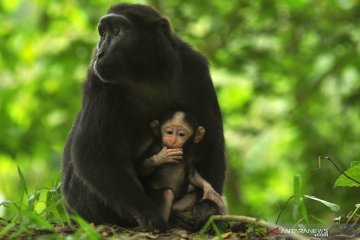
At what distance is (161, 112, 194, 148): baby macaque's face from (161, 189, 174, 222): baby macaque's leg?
0.32m

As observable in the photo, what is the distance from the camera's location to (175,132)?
15.7ft

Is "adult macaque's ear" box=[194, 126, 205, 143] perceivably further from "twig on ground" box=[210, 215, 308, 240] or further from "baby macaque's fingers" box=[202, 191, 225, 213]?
"twig on ground" box=[210, 215, 308, 240]

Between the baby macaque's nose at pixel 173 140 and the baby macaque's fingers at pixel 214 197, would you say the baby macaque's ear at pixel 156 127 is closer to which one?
the baby macaque's nose at pixel 173 140

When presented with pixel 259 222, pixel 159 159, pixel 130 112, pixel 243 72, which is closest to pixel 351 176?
pixel 259 222

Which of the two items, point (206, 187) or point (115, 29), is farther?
point (115, 29)

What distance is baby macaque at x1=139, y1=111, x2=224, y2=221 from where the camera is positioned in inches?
187

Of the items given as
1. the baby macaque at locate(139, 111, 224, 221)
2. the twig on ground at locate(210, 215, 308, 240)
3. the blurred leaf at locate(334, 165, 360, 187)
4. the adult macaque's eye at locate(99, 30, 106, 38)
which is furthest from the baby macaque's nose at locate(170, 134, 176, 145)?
the blurred leaf at locate(334, 165, 360, 187)

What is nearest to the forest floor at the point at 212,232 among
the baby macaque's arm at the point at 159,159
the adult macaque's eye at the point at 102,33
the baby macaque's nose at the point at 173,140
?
the baby macaque's arm at the point at 159,159

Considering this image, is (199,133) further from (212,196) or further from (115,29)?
(115,29)

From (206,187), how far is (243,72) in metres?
4.74

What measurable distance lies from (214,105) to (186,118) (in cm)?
40

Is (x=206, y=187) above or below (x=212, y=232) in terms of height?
above

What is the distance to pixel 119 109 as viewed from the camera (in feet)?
15.9

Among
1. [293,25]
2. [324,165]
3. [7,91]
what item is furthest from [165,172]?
[293,25]
